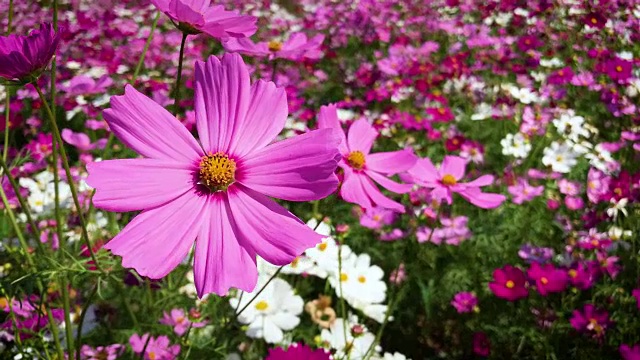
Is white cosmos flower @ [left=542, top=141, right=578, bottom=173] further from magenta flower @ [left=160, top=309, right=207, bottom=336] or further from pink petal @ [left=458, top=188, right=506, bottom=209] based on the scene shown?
magenta flower @ [left=160, top=309, right=207, bottom=336]

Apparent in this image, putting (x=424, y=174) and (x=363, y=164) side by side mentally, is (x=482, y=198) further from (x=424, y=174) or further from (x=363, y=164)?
(x=363, y=164)

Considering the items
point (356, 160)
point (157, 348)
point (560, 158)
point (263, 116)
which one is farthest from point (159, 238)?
point (560, 158)

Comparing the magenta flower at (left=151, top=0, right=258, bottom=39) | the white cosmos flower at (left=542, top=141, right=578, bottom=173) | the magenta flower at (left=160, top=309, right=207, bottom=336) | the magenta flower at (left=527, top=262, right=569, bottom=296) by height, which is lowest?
the white cosmos flower at (left=542, top=141, right=578, bottom=173)

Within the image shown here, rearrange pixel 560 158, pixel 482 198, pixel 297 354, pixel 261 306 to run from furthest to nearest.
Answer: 1. pixel 560 158
2. pixel 261 306
3. pixel 482 198
4. pixel 297 354

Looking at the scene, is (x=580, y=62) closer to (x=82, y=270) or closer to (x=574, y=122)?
(x=574, y=122)

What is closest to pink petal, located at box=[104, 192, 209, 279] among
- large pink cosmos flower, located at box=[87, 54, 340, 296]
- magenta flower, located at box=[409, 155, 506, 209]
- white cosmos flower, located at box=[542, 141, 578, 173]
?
large pink cosmos flower, located at box=[87, 54, 340, 296]

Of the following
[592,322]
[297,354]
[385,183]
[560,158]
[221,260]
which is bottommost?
[560,158]
